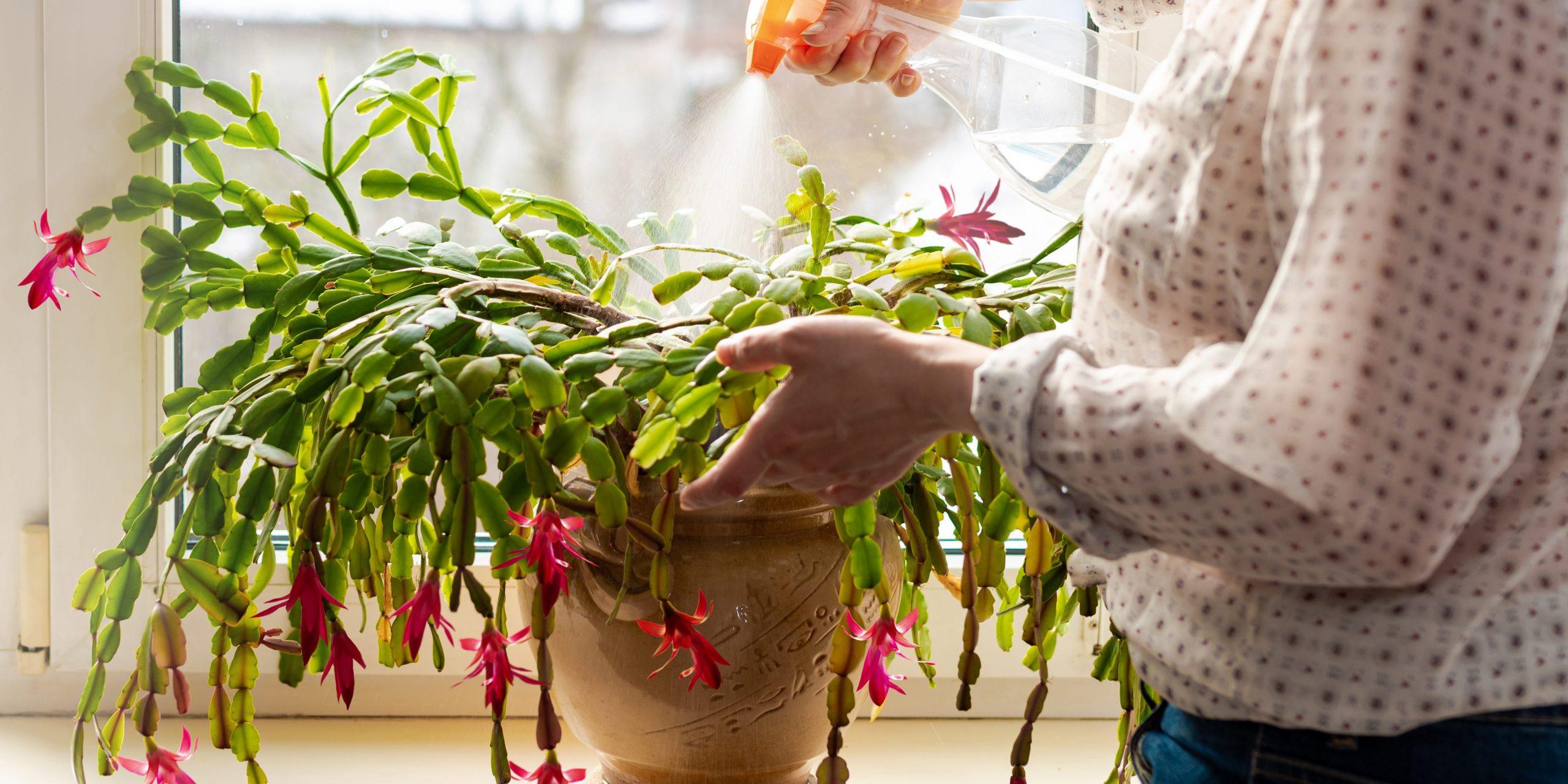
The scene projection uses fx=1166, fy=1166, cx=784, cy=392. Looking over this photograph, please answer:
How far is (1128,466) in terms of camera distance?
443mm

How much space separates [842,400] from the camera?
51cm

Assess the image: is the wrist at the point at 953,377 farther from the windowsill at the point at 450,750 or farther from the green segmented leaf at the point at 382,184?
the windowsill at the point at 450,750

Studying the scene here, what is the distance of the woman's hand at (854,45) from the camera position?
2.84ft

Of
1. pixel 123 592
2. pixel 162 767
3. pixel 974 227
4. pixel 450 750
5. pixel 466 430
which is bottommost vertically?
pixel 450 750

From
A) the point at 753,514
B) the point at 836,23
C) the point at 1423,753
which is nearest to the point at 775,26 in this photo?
the point at 836,23

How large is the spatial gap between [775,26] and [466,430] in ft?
→ 1.38

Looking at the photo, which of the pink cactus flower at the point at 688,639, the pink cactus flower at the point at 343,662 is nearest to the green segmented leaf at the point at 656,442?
the pink cactus flower at the point at 688,639

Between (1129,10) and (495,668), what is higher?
(1129,10)

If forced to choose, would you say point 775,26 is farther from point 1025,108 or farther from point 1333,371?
point 1333,371

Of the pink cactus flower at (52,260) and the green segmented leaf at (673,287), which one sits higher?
the green segmented leaf at (673,287)

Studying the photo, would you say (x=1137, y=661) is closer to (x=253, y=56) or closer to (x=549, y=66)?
(x=549, y=66)

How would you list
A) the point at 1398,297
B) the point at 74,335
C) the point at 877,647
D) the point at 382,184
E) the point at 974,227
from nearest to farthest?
the point at 1398,297, the point at 877,647, the point at 382,184, the point at 974,227, the point at 74,335

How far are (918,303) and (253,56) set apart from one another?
84 cm

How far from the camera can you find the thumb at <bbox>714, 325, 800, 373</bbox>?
52 centimetres
